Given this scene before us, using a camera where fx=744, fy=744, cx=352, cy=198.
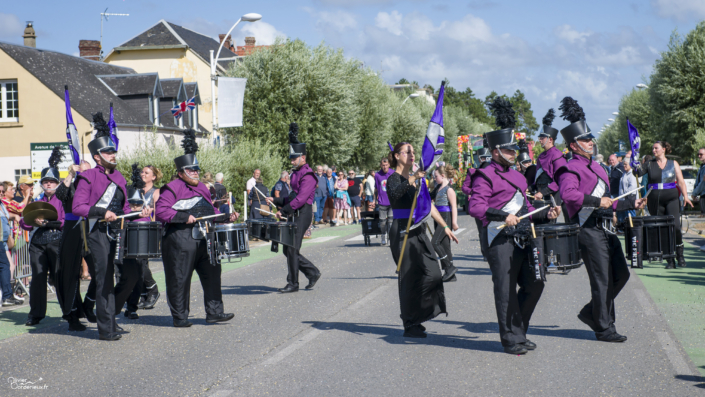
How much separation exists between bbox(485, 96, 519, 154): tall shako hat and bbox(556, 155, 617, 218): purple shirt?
0.63 m

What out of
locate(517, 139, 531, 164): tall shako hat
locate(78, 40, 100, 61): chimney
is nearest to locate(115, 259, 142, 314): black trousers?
locate(517, 139, 531, 164): tall shako hat

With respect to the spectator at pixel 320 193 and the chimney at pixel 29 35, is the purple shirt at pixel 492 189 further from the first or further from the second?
the chimney at pixel 29 35

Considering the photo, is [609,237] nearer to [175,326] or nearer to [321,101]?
[175,326]

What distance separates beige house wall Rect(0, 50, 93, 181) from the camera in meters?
29.4

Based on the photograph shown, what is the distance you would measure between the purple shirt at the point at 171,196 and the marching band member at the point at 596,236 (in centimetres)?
412

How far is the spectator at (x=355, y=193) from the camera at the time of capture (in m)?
28.2

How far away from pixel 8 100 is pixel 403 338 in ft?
89.0

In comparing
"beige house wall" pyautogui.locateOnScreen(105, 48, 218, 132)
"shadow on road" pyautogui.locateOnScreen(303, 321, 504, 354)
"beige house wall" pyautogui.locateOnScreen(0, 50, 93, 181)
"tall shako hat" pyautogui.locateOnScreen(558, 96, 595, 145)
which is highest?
"beige house wall" pyautogui.locateOnScreen(105, 48, 218, 132)

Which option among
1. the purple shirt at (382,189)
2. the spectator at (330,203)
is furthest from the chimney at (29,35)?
the purple shirt at (382,189)

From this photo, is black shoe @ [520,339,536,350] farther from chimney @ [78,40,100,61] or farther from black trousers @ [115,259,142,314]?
chimney @ [78,40,100,61]

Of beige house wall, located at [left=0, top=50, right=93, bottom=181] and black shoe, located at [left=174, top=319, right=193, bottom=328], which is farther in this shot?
beige house wall, located at [left=0, top=50, right=93, bottom=181]

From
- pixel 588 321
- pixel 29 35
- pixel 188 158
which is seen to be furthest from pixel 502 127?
pixel 29 35

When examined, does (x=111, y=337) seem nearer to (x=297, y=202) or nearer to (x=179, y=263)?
(x=179, y=263)

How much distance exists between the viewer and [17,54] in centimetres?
3017
